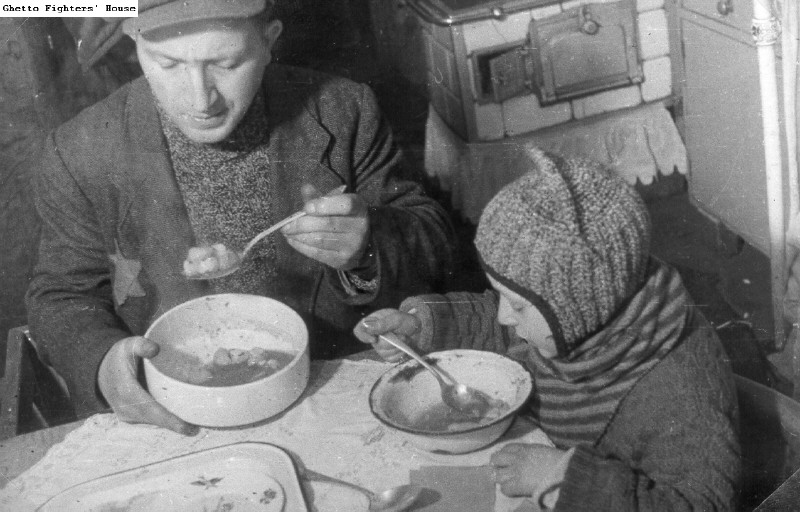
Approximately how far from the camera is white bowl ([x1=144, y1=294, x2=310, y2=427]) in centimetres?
87

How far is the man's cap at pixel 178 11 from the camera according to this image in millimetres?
965

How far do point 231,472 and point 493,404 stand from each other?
30 centimetres

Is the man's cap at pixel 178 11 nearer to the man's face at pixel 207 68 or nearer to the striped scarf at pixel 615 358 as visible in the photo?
the man's face at pixel 207 68

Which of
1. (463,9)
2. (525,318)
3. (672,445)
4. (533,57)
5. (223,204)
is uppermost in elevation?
(463,9)

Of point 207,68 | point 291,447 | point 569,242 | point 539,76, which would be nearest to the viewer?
point 569,242

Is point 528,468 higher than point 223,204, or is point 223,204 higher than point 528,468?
point 223,204

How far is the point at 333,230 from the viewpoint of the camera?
1.03 metres

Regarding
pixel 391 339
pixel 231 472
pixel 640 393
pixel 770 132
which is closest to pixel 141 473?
pixel 231 472

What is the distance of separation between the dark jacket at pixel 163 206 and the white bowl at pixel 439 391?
0.77ft

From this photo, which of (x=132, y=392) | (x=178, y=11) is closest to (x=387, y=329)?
(x=132, y=392)

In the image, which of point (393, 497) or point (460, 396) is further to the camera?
point (460, 396)

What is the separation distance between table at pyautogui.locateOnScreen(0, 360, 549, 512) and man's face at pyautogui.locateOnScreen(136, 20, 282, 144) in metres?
0.39

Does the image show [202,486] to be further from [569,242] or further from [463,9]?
[463,9]

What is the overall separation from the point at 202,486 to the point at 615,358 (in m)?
0.47
